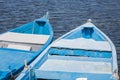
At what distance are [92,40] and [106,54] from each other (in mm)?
2196

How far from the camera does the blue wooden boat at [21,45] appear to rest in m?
12.4

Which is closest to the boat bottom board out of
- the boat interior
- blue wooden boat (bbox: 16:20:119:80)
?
blue wooden boat (bbox: 16:20:119:80)

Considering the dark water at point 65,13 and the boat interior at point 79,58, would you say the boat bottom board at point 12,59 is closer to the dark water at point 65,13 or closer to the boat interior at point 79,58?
the boat interior at point 79,58

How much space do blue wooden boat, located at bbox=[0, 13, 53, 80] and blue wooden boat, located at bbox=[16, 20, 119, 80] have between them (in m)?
0.72

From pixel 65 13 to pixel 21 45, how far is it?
47.9 feet

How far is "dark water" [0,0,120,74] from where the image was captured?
2514 centimetres

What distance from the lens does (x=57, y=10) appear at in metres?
31.1

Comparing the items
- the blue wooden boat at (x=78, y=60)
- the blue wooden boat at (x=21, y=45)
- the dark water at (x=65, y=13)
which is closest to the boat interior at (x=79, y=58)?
the blue wooden boat at (x=78, y=60)

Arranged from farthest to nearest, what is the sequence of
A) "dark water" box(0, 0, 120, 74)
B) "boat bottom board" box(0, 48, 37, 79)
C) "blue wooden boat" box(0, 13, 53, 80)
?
1. "dark water" box(0, 0, 120, 74)
2. "blue wooden boat" box(0, 13, 53, 80)
3. "boat bottom board" box(0, 48, 37, 79)

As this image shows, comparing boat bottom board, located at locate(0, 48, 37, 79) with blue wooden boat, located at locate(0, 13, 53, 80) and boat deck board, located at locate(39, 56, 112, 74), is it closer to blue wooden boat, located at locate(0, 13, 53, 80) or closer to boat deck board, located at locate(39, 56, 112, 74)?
blue wooden boat, located at locate(0, 13, 53, 80)

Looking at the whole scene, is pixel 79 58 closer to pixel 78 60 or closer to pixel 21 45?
pixel 78 60

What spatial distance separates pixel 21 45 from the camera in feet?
52.0

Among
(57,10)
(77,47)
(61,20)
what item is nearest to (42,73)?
(77,47)

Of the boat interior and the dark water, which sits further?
the dark water
